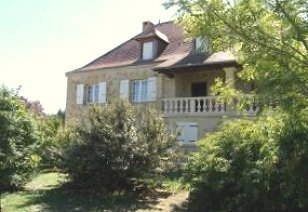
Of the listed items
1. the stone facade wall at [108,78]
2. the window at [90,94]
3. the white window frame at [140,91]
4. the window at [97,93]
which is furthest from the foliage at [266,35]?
the window at [90,94]

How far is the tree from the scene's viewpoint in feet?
28.2

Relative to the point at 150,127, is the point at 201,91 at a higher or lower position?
higher

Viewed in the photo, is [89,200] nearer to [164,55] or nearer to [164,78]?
[164,78]

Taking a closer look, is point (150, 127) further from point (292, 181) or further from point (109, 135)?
point (292, 181)

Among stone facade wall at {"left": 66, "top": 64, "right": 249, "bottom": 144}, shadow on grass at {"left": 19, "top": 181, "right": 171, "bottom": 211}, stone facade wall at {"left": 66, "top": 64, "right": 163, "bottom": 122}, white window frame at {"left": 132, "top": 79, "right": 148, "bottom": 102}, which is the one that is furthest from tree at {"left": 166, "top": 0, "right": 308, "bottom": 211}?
white window frame at {"left": 132, "top": 79, "right": 148, "bottom": 102}

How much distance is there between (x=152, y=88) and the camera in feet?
85.8

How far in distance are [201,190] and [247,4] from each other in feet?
15.8

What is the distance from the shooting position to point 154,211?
1212 centimetres

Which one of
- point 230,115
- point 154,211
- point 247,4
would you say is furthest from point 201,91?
point 247,4

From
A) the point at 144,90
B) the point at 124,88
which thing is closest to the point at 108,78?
the point at 124,88

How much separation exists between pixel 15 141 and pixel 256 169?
25.9 ft

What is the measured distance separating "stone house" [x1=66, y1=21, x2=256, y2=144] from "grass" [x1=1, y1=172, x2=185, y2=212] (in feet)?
24.4

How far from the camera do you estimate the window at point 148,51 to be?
1088 inches

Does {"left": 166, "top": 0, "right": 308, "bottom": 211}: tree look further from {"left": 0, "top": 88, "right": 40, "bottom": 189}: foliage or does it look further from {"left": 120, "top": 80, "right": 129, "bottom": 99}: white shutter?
{"left": 120, "top": 80, "right": 129, "bottom": 99}: white shutter
